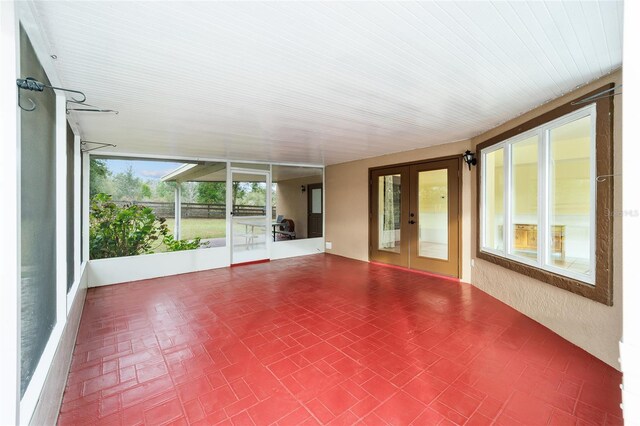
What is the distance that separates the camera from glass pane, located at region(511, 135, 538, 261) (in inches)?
136

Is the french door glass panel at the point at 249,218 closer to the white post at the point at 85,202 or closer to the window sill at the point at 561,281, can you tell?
the white post at the point at 85,202

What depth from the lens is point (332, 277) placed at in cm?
527

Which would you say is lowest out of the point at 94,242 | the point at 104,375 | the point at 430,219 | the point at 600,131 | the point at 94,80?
the point at 104,375

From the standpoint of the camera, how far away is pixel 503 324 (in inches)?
124

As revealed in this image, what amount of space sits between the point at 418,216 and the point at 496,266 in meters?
1.75

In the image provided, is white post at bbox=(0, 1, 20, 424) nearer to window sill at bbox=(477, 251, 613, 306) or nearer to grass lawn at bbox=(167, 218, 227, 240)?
window sill at bbox=(477, 251, 613, 306)

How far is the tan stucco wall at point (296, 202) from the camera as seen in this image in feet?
27.2

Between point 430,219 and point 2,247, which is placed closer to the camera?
point 2,247

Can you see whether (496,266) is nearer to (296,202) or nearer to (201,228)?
(201,228)

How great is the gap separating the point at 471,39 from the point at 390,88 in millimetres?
808

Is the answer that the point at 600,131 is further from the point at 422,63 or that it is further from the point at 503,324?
the point at 503,324

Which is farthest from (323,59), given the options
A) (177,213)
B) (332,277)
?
(177,213)

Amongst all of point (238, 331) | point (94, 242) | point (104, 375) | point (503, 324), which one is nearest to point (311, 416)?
point (238, 331)

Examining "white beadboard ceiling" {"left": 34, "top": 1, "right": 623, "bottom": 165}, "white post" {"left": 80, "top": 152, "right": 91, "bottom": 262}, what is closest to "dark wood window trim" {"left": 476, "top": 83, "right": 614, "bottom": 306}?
"white beadboard ceiling" {"left": 34, "top": 1, "right": 623, "bottom": 165}
